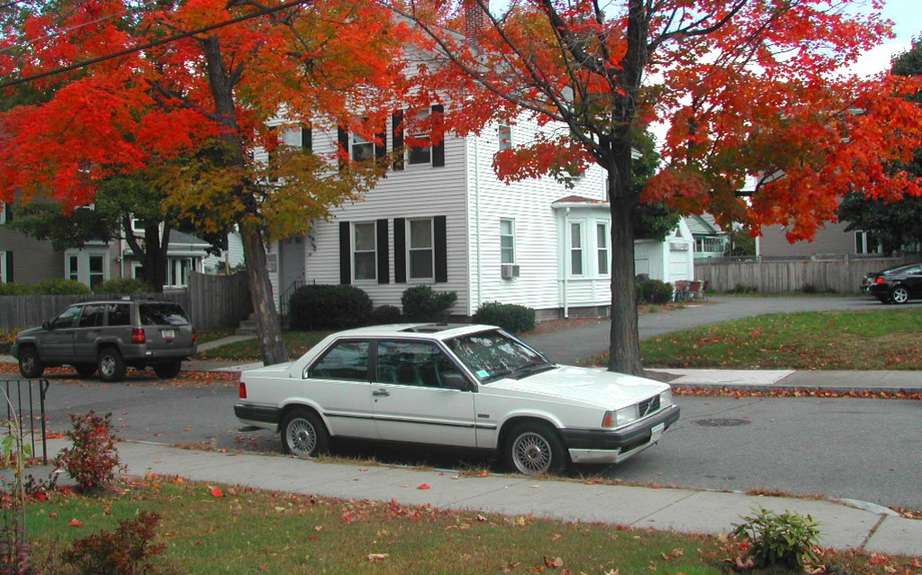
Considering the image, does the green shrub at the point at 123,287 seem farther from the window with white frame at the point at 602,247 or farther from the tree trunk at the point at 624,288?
the tree trunk at the point at 624,288

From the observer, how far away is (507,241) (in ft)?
88.4

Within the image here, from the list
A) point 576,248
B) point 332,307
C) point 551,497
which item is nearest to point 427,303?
point 332,307

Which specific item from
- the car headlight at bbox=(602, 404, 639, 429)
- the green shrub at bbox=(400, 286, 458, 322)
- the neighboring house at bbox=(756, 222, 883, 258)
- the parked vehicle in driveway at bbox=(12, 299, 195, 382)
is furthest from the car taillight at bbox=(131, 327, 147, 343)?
the neighboring house at bbox=(756, 222, 883, 258)

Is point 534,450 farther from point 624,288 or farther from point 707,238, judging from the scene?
point 707,238

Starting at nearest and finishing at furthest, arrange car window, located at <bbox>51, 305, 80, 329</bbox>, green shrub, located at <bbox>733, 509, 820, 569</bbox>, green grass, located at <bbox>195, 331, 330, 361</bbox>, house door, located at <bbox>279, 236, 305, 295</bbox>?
green shrub, located at <bbox>733, 509, 820, 569</bbox> → car window, located at <bbox>51, 305, 80, 329</bbox> → green grass, located at <bbox>195, 331, 330, 361</bbox> → house door, located at <bbox>279, 236, 305, 295</bbox>

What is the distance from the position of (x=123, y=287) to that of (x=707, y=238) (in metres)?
45.8

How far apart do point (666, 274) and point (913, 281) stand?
911 cm

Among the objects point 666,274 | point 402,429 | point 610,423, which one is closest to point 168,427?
point 402,429

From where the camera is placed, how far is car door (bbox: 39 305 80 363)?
71.4 feet

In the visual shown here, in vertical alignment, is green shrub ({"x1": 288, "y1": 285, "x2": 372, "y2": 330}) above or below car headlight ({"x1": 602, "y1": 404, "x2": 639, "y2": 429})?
above

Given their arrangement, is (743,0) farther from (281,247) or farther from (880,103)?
(281,247)

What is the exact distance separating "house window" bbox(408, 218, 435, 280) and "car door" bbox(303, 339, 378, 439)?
1520cm

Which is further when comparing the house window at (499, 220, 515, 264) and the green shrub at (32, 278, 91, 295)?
the green shrub at (32, 278, 91, 295)

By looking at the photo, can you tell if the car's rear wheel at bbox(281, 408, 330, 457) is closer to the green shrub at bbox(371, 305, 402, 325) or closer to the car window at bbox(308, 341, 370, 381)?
the car window at bbox(308, 341, 370, 381)
